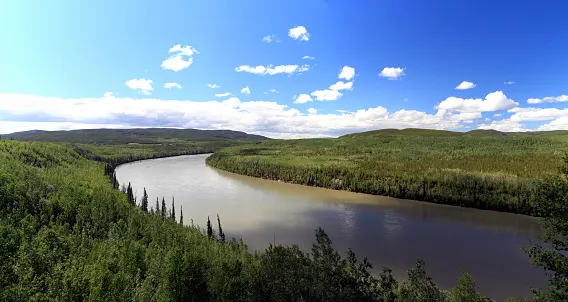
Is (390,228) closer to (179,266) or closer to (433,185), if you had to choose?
(433,185)

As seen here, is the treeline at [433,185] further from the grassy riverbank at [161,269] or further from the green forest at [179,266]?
the grassy riverbank at [161,269]

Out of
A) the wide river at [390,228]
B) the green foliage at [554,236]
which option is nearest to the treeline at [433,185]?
the wide river at [390,228]

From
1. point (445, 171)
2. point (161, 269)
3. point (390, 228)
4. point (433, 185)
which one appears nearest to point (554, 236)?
point (161, 269)

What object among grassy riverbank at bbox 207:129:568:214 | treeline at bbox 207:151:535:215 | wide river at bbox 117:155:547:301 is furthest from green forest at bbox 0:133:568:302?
grassy riverbank at bbox 207:129:568:214

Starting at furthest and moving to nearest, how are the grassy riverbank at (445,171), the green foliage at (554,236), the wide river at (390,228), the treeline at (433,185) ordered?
the grassy riverbank at (445,171) → the treeline at (433,185) → the wide river at (390,228) → the green foliage at (554,236)

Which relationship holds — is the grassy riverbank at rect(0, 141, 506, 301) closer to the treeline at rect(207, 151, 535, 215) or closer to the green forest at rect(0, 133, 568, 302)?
the green forest at rect(0, 133, 568, 302)

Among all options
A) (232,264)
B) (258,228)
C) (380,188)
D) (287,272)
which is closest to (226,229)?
(258,228)

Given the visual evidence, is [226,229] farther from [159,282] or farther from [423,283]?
[423,283]
